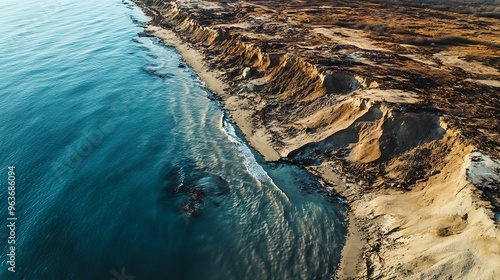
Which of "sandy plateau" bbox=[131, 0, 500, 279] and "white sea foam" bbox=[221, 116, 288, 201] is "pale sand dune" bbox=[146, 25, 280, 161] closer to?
"sandy plateau" bbox=[131, 0, 500, 279]

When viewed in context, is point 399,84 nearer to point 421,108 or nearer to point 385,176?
point 421,108

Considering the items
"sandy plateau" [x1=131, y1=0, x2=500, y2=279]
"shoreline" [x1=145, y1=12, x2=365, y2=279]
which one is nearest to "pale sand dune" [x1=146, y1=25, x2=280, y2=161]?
"shoreline" [x1=145, y1=12, x2=365, y2=279]

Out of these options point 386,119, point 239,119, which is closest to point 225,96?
point 239,119

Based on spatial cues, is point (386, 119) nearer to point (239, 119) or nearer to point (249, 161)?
point (249, 161)

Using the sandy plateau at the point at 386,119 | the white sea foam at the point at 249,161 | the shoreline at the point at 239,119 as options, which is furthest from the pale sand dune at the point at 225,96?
the white sea foam at the point at 249,161

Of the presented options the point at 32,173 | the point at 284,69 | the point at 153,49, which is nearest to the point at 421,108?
the point at 284,69

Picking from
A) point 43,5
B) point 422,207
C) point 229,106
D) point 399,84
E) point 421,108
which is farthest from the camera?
point 43,5
